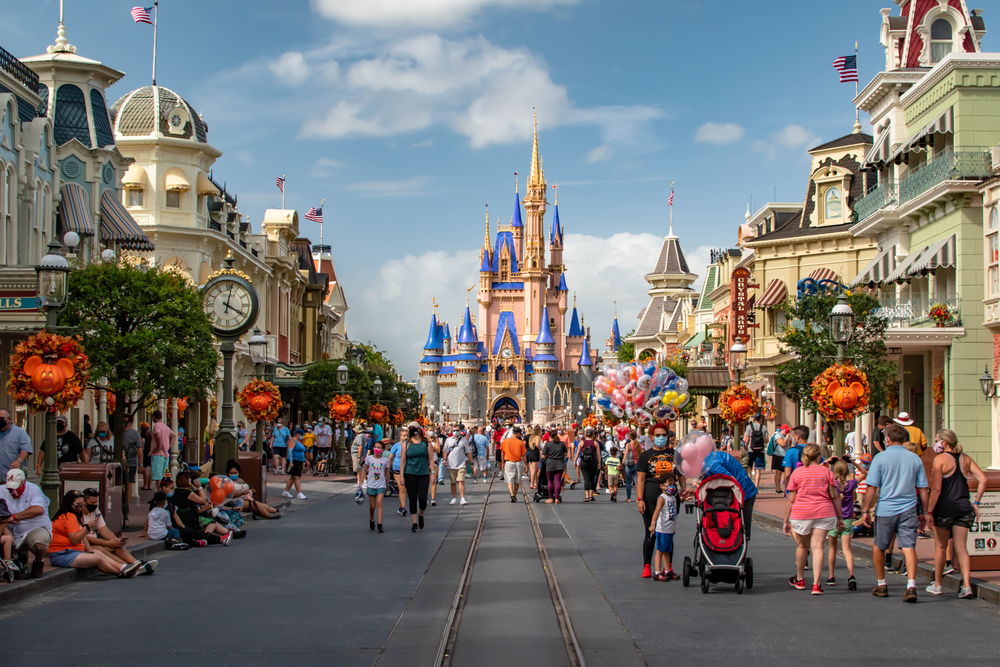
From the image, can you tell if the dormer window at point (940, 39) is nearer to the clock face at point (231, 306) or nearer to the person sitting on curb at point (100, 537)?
the clock face at point (231, 306)

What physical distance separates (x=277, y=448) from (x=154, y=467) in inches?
473

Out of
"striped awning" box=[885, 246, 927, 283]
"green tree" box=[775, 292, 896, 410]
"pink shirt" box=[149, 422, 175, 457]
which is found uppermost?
"striped awning" box=[885, 246, 927, 283]

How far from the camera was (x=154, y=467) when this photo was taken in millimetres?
19641

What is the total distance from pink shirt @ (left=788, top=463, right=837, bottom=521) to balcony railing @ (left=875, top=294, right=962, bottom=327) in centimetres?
1541

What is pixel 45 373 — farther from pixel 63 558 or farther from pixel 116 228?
pixel 116 228

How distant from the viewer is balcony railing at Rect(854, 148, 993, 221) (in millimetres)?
23641

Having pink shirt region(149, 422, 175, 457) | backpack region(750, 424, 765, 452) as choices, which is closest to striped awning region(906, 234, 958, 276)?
backpack region(750, 424, 765, 452)

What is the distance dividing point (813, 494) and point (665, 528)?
152 cm

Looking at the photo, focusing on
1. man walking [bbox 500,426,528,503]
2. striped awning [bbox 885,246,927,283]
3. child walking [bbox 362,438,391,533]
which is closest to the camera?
child walking [bbox 362,438,391,533]

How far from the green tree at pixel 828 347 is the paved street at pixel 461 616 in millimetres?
11500

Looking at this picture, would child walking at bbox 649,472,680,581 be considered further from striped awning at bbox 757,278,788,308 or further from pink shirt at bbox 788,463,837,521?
striped awning at bbox 757,278,788,308

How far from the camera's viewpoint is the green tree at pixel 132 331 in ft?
60.3

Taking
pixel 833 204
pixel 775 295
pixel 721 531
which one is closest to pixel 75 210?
pixel 721 531

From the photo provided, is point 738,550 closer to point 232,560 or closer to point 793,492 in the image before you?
point 793,492
